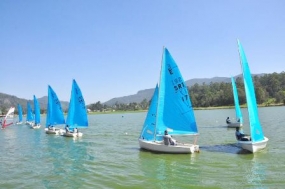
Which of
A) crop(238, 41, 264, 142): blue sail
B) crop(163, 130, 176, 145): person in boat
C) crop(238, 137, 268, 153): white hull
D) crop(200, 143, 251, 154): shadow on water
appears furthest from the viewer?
crop(200, 143, 251, 154): shadow on water

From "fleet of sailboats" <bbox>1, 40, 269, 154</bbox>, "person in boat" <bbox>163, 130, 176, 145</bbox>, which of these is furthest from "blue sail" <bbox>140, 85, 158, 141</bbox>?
"person in boat" <bbox>163, 130, 176, 145</bbox>

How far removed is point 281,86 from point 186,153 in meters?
165

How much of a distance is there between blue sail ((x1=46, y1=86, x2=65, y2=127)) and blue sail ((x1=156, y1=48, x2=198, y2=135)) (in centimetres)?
2410

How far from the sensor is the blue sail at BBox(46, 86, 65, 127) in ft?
144

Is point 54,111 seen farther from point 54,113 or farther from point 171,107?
point 171,107

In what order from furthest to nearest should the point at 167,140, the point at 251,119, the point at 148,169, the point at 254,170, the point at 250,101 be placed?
the point at 167,140
the point at 250,101
the point at 251,119
the point at 148,169
the point at 254,170

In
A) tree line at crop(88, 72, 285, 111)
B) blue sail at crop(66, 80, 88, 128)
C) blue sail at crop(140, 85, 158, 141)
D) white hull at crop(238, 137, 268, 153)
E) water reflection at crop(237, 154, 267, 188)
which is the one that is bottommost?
water reflection at crop(237, 154, 267, 188)

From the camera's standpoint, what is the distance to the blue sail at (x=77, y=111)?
37688 millimetres

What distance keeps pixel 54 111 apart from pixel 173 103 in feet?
85.2

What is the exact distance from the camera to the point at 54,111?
44.2 m

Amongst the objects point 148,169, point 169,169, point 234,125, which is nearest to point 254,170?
point 169,169

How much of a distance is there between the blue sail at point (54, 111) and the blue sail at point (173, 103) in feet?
79.1

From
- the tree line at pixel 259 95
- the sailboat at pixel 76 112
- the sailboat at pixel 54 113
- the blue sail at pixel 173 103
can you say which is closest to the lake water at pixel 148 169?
the blue sail at pixel 173 103

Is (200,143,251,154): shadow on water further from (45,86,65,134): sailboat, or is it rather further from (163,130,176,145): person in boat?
(45,86,65,134): sailboat
